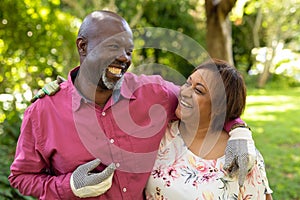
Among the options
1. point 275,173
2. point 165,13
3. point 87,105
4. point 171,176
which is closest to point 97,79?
point 87,105

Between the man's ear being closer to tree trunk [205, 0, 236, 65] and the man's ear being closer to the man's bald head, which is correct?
the man's bald head

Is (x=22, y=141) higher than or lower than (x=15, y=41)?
higher

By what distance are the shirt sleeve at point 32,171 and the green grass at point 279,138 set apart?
142 inches

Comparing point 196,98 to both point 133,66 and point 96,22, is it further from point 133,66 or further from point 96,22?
point 133,66

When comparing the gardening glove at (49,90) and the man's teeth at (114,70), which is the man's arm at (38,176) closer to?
the gardening glove at (49,90)

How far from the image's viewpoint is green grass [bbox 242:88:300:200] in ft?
18.3

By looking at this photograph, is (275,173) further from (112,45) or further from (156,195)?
(112,45)

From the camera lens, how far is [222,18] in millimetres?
6305

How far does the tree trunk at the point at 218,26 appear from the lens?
20.2 ft

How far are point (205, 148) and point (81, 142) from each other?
2.04ft

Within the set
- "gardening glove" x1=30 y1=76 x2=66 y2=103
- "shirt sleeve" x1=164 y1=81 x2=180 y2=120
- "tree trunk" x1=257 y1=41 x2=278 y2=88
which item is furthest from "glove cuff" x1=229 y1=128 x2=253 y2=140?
"tree trunk" x1=257 y1=41 x2=278 y2=88

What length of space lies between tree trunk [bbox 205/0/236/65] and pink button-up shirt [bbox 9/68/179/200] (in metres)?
4.23

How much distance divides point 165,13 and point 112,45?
13.0m

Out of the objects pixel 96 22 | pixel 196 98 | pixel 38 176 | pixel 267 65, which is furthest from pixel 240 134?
pixel 267 65
